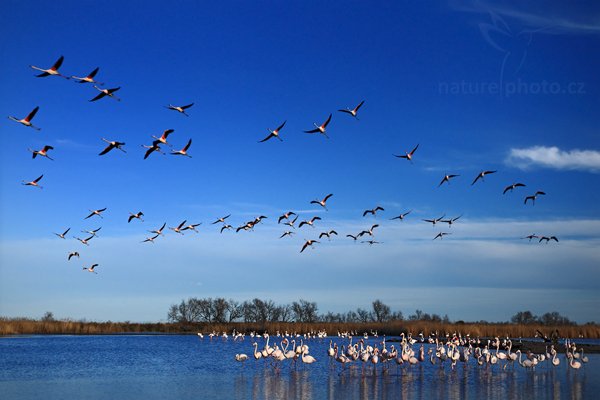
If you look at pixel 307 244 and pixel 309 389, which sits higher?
pixel 307 244

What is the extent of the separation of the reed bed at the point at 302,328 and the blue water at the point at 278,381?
70.5ft

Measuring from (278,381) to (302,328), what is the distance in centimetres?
4154

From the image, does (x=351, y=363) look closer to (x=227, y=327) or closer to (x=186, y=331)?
(x=227, y=327)

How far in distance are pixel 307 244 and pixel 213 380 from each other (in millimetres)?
10396

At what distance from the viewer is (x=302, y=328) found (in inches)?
2454

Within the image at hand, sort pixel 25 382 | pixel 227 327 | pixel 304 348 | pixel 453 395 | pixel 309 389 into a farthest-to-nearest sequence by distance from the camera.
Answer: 1. pixel 227 327
2. pixel 304 348
3. pixel 25 382
4. pixel 309 389
5. pixel 453 395

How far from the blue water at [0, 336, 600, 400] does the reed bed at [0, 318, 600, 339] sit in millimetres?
21473

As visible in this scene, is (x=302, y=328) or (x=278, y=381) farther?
(x=302, y=328)

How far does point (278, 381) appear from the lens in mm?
21297

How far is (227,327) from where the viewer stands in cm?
7031

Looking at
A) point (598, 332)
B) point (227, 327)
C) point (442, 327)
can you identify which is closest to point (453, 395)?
point (442, 327)

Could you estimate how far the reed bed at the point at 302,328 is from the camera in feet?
167

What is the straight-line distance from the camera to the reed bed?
50.9 meters

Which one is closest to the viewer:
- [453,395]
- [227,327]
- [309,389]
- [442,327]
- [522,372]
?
[453,395]
